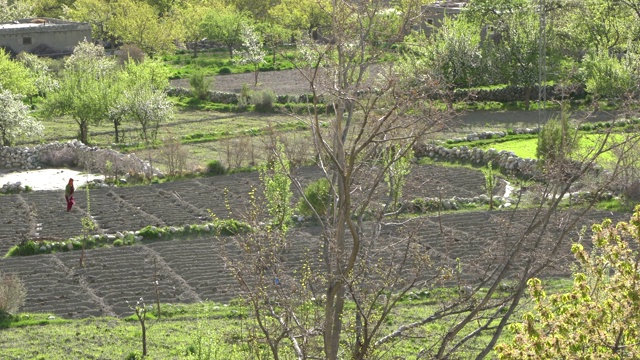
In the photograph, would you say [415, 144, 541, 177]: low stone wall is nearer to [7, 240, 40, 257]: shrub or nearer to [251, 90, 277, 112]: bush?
[7, 240, 40, 257]: shrub

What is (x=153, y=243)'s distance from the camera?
24375 mm

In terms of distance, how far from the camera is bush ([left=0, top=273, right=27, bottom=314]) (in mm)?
19484

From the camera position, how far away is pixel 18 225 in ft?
86.6

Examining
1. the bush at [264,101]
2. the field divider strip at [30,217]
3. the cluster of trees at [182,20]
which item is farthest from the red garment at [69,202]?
the cluster of trees at [182,20]

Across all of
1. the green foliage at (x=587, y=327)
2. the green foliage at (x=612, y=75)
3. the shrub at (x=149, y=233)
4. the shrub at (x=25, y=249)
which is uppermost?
the green foliage at (x=587, y=327)

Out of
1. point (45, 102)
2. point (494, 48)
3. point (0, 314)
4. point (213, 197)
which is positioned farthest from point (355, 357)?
point (494, 48)

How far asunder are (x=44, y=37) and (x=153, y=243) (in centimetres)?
3830

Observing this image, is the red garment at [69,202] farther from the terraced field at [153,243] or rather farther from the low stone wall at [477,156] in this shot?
the low stone wall at [477,156]

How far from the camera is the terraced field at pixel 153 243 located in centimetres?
2064

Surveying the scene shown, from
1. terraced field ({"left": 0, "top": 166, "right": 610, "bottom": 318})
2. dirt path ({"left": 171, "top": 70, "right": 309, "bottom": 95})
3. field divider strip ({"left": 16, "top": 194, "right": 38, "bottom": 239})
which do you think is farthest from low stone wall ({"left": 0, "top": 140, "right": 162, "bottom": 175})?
dirt path ({"left": 171, "top": 70, "right": 309, "bottom": 95})

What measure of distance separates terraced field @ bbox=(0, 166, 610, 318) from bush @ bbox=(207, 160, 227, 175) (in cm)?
73

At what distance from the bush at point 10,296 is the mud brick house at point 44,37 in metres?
40.7

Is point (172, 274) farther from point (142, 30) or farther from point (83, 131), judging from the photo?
point (142, 30)

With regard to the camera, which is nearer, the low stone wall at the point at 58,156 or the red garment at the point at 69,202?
the red garment at the point at 69,202
